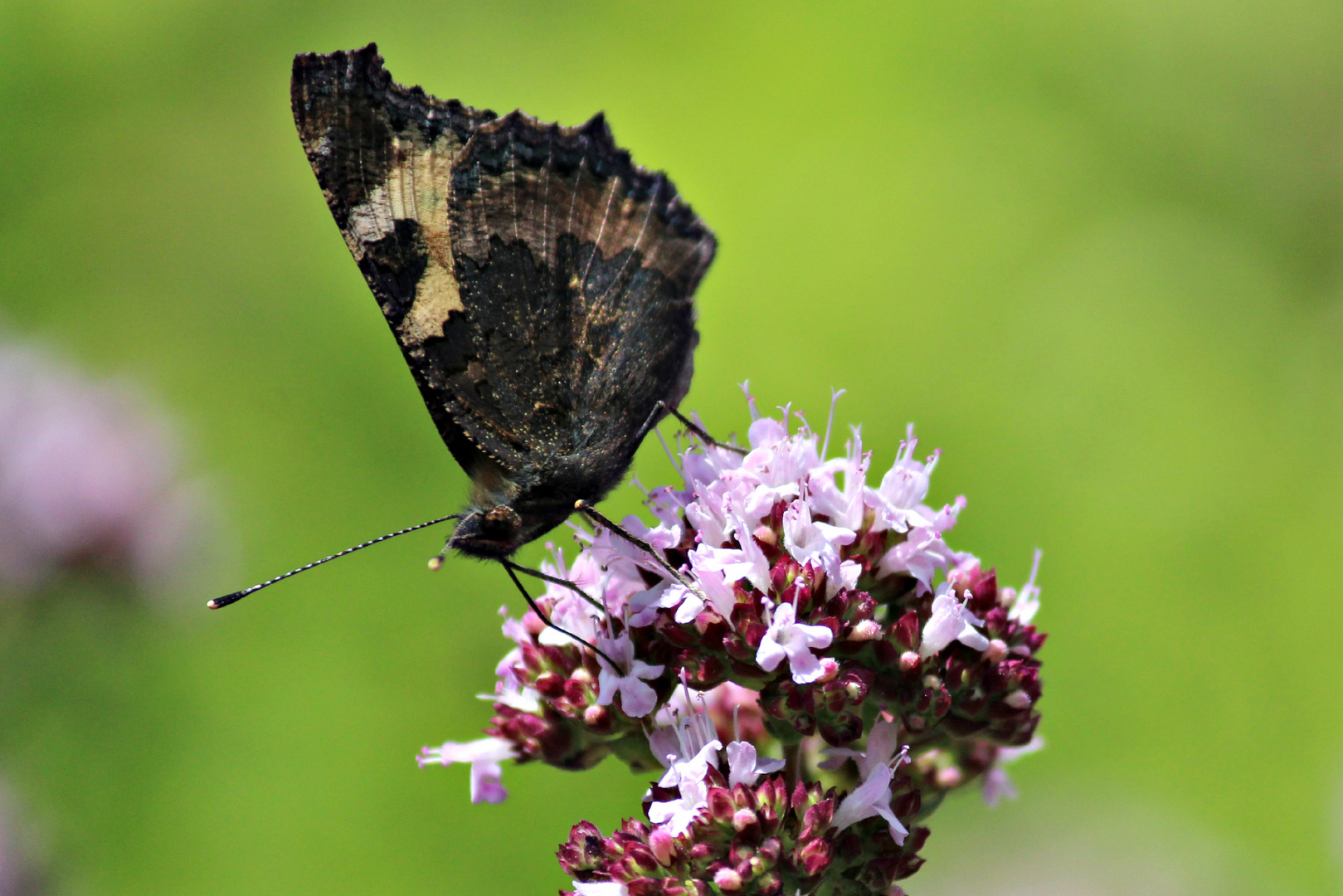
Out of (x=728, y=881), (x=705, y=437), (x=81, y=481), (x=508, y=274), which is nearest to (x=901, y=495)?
(x=705, y=437)

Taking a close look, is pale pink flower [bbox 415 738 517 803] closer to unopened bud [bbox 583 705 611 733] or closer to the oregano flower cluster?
the oregano flower cluster

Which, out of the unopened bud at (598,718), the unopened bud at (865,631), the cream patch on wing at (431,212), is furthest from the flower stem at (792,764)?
the cream patch on wing at (431,212)

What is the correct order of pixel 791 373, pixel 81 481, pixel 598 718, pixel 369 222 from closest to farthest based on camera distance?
pixel 598 718, pixel 369 222, pixel 81 481, pixel 791 373

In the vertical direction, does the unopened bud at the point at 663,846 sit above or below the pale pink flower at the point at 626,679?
below

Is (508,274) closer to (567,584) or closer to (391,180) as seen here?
(391,180)

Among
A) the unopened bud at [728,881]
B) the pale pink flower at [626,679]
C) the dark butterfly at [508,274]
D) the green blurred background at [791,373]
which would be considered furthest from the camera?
the green blurred background at [791,373]

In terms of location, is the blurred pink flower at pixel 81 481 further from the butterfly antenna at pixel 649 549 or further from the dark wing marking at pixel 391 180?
the butterfly antenna at pixel 649 549

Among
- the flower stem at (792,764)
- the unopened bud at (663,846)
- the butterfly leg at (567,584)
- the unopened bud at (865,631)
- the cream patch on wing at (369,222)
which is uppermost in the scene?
the cream patch on wing at (369,222)

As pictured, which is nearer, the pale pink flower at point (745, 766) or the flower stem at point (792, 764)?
the pale pink flower at point (745, 766)

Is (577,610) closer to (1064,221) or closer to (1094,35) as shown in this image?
(1064,221)
